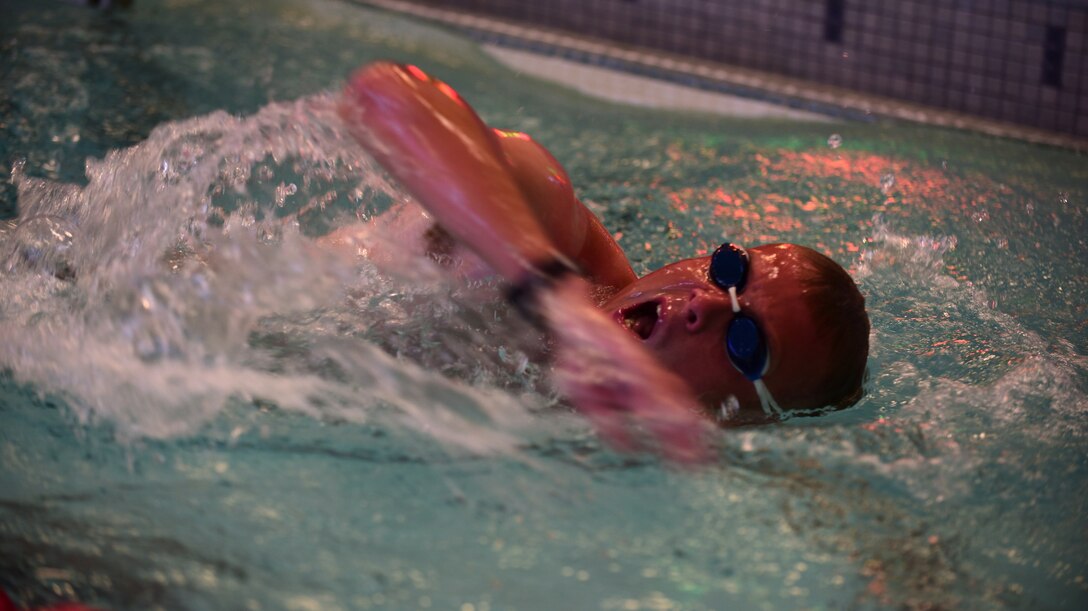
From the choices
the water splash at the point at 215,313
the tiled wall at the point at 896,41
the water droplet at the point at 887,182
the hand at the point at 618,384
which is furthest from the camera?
the tiled wall at the point at 896,41

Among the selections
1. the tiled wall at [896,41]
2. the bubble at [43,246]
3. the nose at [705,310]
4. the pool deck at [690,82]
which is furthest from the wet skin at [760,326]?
the tiled wall at [896,41]

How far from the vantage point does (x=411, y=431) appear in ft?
5.97

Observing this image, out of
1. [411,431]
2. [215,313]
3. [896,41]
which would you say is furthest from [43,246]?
[896,41]

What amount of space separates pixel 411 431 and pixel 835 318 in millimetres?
766

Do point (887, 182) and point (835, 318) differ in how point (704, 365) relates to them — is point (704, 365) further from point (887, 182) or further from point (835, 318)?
point (887, 182)

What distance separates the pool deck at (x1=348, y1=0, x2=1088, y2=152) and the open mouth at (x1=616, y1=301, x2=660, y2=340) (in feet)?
7.70

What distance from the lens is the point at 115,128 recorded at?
10.7 feet

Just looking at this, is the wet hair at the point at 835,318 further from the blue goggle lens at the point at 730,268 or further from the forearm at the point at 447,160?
the forearm at the point at 447,160

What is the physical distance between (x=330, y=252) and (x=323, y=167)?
1.64ft

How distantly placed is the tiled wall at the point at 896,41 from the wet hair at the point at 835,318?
2.54m

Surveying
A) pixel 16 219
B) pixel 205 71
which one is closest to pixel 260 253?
pixel 16 219

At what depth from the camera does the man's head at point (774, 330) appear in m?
1.91

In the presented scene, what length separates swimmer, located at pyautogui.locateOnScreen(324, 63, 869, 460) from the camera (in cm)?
176

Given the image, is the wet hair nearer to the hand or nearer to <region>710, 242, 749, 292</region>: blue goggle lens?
<region>710, 242, 749, 292</region>: blue goggle lens
